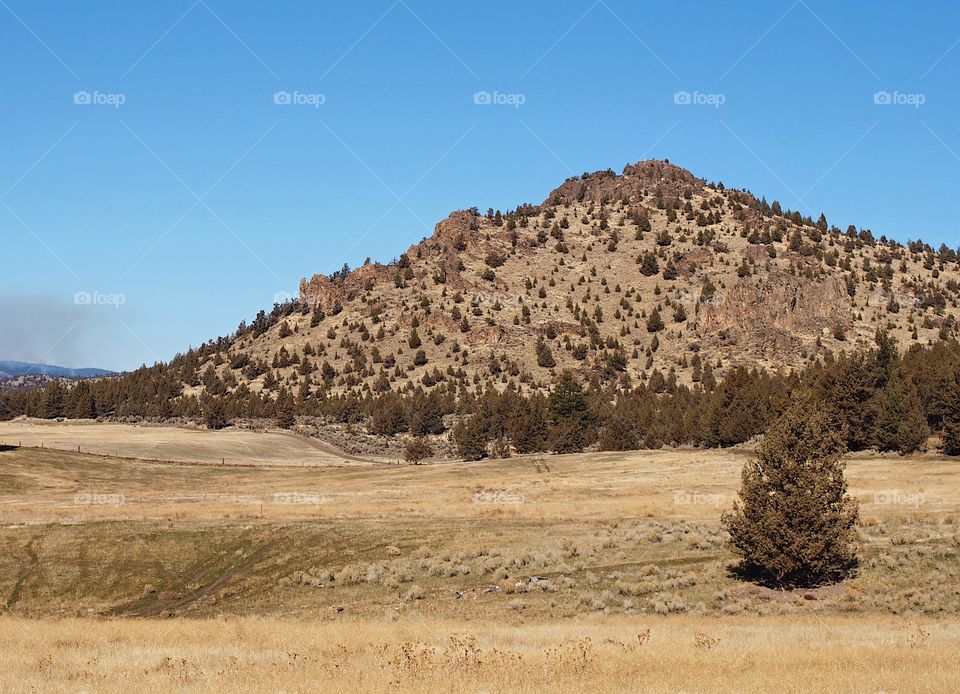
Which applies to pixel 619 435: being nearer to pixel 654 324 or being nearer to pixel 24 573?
pixel 654 324

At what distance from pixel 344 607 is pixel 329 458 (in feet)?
245

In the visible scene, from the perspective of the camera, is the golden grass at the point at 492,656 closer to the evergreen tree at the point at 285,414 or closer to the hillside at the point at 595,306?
the evergreen tree at the point at 285,414

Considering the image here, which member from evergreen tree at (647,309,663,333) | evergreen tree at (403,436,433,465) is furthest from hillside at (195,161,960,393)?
evergreen tree at (403,436,433,465)

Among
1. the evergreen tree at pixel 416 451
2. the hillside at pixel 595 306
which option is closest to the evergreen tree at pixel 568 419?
the evergreen tree at pixel 416 451

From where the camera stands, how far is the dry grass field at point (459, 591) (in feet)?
56.6

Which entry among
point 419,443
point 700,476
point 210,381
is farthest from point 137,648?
point 210,381

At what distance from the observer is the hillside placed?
146 m

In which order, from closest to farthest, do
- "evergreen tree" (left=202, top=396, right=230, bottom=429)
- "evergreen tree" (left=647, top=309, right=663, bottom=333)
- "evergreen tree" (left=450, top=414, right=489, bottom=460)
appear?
"evergreen tree" (left=450, top=414, right=489, bottom=460) < "evergreen tree" (left=202, top=396, right=230, bottom=429) < "evergreen tree" (left=647, top=309, right=663, bottom=333)

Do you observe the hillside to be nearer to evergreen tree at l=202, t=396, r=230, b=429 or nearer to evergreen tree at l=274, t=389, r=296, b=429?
evergreen tree at l=274, t=389, r=296, b=429

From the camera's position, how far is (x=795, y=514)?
102 feet

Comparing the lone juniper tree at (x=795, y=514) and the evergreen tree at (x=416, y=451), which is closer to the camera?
the lone juniper tree at (x=795, y=514)

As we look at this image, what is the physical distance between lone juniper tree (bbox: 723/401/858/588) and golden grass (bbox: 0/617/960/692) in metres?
5.53

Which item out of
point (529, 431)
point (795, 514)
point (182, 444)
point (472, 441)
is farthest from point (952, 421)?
point (182, 444)

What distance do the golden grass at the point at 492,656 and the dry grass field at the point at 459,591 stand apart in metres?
0.09
